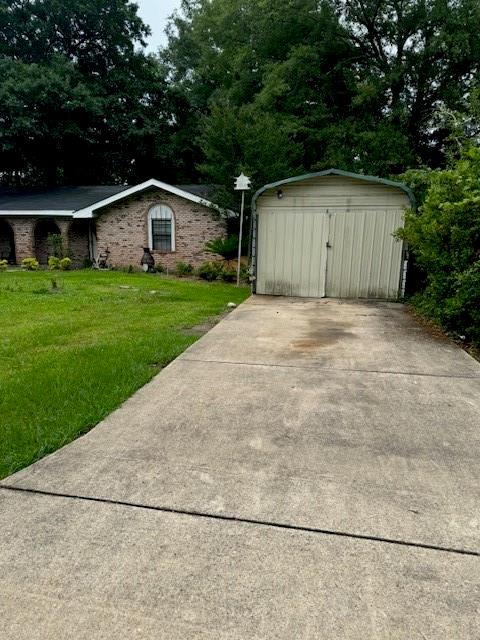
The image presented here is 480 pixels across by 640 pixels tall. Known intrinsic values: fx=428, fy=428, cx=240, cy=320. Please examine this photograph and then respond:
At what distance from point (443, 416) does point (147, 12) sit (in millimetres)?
27133

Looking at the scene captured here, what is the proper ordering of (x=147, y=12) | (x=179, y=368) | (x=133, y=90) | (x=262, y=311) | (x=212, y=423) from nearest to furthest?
(x=212, y=423) → (x=179, y=368) → (x=262, y=311) → (x=133, y=90) → (x=147, y=12)

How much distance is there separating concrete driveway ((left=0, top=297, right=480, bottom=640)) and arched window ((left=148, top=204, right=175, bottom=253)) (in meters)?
11.3

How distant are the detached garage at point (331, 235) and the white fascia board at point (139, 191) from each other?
4500 millimetres

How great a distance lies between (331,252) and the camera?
8.52 m

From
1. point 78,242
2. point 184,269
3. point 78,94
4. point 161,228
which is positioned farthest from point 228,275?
point 78,94

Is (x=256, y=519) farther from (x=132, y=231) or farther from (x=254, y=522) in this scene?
(x=132, y=231)

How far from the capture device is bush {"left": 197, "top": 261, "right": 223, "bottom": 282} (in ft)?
40.7

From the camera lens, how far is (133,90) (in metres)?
21.5

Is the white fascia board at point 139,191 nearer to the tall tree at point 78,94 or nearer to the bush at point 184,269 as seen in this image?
the bush at point 184,269

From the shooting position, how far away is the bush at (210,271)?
1241 centimetres

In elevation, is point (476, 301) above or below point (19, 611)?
above

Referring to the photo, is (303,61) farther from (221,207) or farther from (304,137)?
(221,207)

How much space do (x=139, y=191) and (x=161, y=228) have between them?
4.56 feet

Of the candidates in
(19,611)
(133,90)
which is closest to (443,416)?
(19,611)
